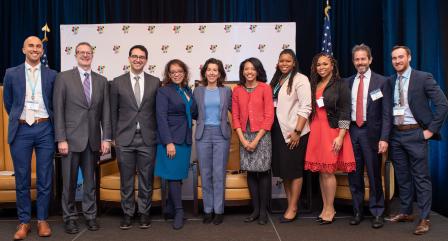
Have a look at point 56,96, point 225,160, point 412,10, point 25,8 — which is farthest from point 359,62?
point 25,8

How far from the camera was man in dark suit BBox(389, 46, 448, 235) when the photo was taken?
3.47 metres

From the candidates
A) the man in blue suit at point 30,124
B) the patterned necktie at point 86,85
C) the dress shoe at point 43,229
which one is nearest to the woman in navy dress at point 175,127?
the patterned necktie at point 86,85

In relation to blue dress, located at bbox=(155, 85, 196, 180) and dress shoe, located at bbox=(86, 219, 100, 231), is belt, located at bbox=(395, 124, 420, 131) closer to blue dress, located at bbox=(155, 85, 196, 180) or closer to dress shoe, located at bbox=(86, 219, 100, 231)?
blue dress, located at bbox=(155, 85, 196, 180)

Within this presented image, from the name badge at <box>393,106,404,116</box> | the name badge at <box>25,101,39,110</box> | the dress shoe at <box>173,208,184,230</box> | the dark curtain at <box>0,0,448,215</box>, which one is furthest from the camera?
the dark curtain at <box>0,0,448,215</box>

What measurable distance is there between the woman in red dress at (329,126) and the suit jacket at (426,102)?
0.52 meters

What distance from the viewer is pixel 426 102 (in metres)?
3.51

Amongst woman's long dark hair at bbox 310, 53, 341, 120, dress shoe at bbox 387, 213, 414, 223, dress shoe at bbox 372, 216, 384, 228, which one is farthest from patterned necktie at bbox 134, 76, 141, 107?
dress shoe at bbox 387, 213, 414, 223

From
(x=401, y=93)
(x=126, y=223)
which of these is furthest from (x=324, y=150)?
(x=126, y=223)

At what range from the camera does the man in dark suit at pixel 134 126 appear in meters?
3.57

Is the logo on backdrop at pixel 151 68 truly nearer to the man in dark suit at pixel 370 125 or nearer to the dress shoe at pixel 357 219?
the man in dark suit at pixel 370 125

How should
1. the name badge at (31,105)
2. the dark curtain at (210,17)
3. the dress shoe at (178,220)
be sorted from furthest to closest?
the dark curtain at (210,17) < the dress shoe at (178,220) < the name badge at (31,105)

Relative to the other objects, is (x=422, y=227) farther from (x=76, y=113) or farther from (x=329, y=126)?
(x=76, y=113)

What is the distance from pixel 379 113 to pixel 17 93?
9.72 ft

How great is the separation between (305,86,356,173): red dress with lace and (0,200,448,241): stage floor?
52 cm
